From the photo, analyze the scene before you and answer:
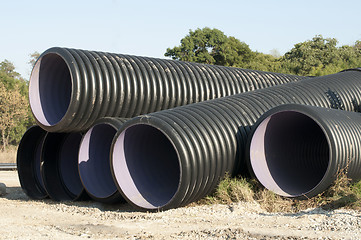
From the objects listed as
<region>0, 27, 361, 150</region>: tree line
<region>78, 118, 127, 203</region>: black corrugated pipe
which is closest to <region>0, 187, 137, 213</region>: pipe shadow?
<region>78, 118, 127, 203</region>: black corrugated pipe

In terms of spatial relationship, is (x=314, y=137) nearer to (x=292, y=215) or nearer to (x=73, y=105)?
(x=292, y=215)

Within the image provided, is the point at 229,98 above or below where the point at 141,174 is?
above

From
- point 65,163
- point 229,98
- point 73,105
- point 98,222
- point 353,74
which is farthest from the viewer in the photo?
point 353,74

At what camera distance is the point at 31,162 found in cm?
1134

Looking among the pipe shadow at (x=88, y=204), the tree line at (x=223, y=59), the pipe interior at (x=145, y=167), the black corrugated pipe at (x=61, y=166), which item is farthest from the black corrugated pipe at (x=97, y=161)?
the tree line at (x=223, y=59)

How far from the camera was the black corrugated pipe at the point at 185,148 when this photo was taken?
733cm

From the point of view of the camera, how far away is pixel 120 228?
659 cm

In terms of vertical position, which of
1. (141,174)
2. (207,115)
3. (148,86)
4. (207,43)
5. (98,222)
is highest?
(207,43)

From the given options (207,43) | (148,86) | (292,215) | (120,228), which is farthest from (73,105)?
(207,43)

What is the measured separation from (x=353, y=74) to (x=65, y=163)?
771 cm

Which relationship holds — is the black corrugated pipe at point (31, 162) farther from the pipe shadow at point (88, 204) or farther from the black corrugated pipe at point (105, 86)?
the black corrugated pipe at point (105, 86)

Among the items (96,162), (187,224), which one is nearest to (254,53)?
(96,162)

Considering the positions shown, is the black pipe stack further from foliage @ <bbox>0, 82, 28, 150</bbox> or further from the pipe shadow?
foliage @ <bbox>0, 82, 28, 150</bbox>

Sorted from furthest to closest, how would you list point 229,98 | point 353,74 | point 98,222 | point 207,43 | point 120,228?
point 207,43, point 353,74, point 229,98, point 98,222, point 120,228
